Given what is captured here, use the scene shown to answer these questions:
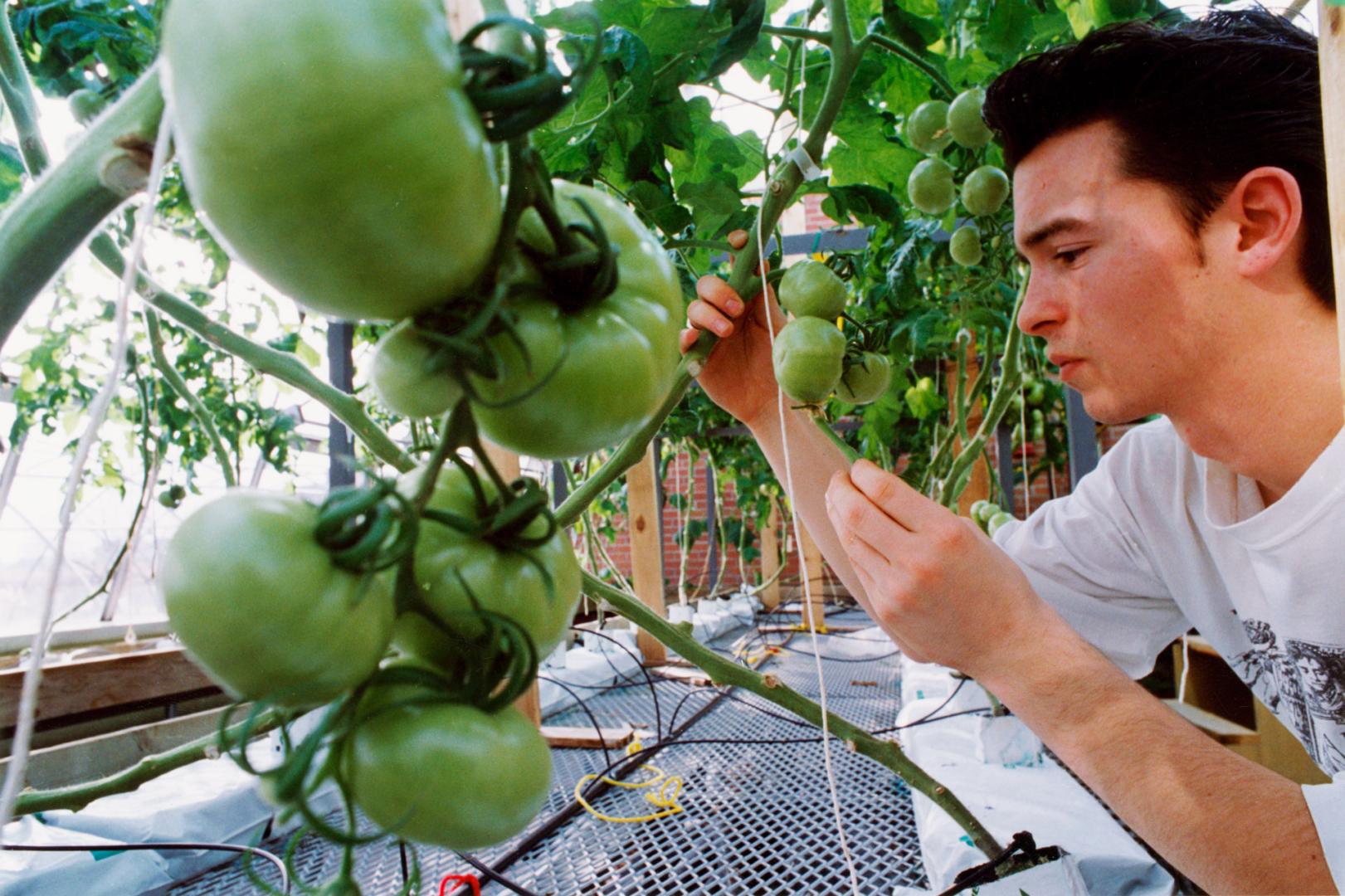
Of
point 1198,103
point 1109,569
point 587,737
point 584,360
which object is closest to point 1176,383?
point 1198,103

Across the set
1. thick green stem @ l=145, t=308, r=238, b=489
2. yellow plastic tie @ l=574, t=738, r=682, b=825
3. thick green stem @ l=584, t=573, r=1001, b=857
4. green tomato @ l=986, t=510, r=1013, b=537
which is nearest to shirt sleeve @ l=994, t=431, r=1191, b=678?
green tomato @ l=986, t=510, r=1013, b=537

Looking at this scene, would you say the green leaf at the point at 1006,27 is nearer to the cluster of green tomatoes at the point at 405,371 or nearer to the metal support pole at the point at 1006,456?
the cluster of green tomatoes at the point at 405,371

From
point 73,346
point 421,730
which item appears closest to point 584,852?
point 421,730

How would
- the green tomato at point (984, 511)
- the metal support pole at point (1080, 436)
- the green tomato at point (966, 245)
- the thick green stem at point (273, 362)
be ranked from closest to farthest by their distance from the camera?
1. the thick green stem at point (273, 362)
2. the green tomato at point (966, 245)
3. the green tomato at point (984, 511)
4. the metal support pole at point (1080, 436)

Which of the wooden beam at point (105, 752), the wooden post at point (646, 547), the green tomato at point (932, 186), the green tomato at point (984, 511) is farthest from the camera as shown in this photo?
the wooden post at point (646, 547)

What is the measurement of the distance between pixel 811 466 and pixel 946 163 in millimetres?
436

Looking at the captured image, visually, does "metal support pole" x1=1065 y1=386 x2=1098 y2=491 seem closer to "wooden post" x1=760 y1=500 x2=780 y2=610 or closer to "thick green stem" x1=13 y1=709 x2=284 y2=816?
"thick green stem" x1=13 y1=709 x2=284 y2=816

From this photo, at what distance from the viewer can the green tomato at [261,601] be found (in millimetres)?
164

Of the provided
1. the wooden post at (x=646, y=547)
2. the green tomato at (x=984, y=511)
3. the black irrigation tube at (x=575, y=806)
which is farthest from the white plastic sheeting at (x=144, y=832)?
the wooden post at (x=646, y=547)

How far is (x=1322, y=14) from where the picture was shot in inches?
14.4

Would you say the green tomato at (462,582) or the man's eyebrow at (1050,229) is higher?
the man's eyebrow at (1050,229)

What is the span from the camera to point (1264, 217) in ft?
2.78

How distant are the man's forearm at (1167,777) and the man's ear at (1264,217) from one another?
0.45m

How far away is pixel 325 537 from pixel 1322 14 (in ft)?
1.56
